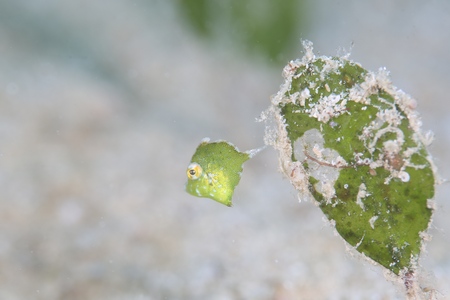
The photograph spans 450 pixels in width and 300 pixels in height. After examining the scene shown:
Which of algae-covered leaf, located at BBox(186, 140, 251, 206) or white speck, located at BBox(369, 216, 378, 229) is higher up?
algae-covered leaf, located at BBox(186, 140, 251, 206)

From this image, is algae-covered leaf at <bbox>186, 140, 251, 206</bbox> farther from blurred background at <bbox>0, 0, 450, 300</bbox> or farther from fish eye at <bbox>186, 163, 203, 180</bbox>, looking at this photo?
blurred background at <bbox>0, 0, 450, 300</bbox>

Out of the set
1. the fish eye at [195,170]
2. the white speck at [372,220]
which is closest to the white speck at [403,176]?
the white speck at [372,220]

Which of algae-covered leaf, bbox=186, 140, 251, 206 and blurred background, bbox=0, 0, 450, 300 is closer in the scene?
algae-covered leaf, bbox=186, 140, 251, 206

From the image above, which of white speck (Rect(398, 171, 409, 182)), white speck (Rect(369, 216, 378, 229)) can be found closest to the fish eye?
white speck (Rect(369, 216, 378, 229))

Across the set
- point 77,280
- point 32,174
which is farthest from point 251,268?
point 32,174

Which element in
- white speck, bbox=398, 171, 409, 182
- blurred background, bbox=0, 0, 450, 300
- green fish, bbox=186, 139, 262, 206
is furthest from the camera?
blurred background, bbox=0, 0, 450, 300

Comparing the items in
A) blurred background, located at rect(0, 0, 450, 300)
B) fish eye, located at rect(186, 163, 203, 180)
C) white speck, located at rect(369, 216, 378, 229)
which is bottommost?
white speck, located at rect(369, 216, 378, 229)

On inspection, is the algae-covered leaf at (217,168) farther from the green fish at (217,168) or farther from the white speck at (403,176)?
the white speck at (403,176)

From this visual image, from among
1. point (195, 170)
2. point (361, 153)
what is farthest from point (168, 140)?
point (361, 153)

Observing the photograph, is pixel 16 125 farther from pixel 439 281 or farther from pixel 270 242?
pixel 439 281
